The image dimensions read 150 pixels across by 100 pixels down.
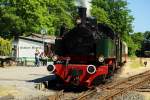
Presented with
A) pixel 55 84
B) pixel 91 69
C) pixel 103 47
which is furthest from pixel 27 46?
pixel 91 69

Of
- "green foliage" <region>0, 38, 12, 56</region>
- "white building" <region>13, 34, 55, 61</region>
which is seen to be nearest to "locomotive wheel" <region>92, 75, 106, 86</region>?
"green foliage" <region>0, 38, 12, 56</region>

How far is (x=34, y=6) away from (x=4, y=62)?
50.6ft

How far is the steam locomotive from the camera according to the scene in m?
18.1

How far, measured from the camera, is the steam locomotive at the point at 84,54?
18.1 metres

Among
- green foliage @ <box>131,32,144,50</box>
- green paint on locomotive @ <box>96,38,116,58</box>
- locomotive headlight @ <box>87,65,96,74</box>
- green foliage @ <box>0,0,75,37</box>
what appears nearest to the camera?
locomotive headlight @ <box>87,65,96,74</box>

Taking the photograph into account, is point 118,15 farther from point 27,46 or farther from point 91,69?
point 91,69

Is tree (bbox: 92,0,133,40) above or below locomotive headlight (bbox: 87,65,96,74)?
above

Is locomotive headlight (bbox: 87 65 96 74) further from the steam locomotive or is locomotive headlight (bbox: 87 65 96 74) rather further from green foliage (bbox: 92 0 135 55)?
green foliage (bbox: 92 0 135 55)

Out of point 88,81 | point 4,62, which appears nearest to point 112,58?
point 88,81

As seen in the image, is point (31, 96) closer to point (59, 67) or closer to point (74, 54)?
point (59, 67)

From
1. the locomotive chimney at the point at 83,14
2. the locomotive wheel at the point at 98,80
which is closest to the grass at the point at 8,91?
the locomotive wheel at the point at 98,80

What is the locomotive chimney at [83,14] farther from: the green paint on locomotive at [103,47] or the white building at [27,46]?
the white building at [27,46]

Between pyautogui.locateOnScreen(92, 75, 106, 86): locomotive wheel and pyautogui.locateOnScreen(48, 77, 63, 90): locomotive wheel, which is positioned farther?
pyautogui.locateOnScreen(48, 77, 63, 90): locomotive wheel

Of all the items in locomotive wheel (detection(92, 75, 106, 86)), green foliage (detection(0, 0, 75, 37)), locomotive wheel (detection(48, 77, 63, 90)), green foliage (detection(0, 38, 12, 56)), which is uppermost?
green foliage (detection(0, 0, 75, 37))
